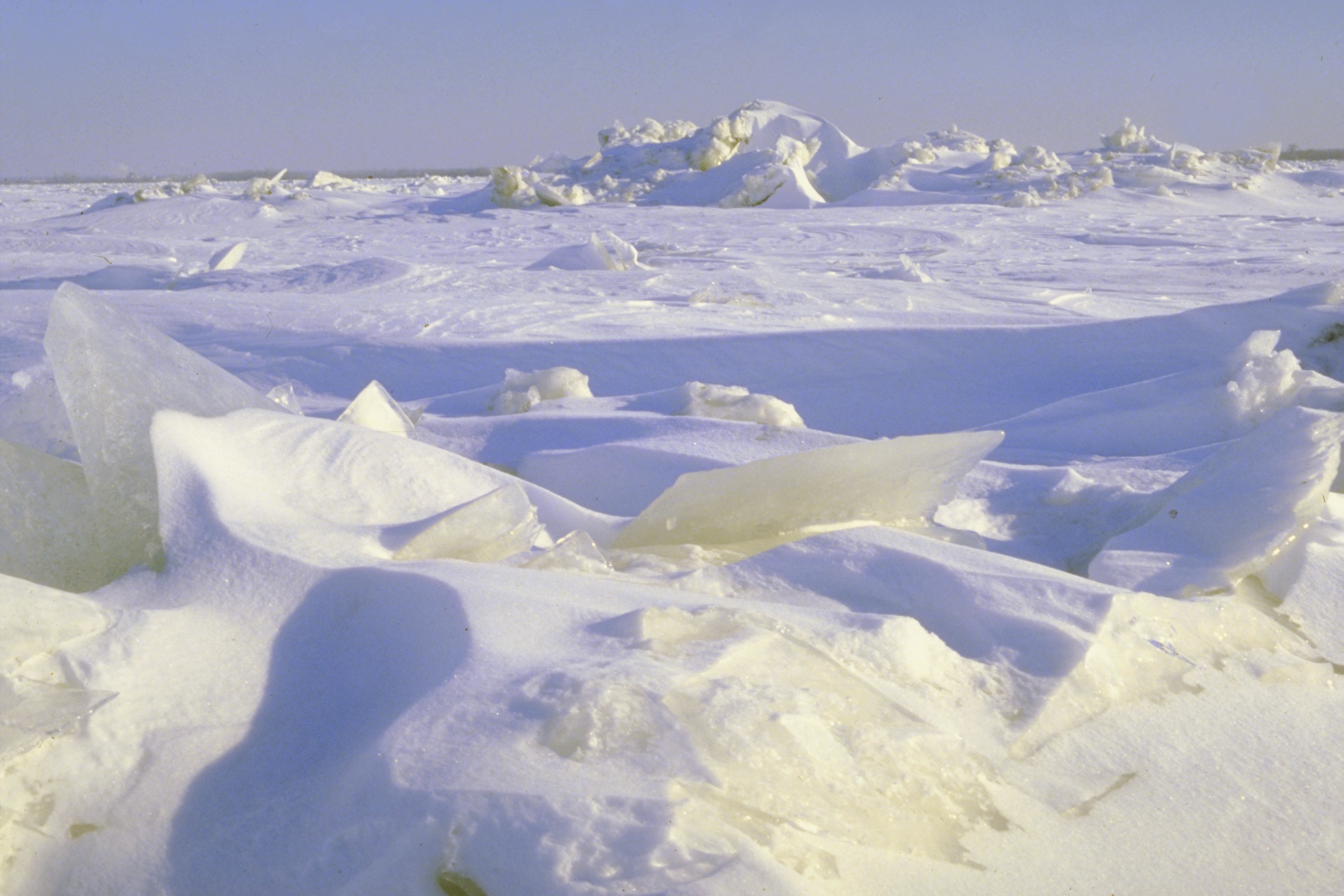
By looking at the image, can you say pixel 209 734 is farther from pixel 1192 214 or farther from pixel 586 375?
pixel 1192 214

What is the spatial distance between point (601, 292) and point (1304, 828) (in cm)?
383

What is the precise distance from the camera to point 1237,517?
1503 millimetres

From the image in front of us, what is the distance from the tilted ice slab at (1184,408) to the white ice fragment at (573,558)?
1470 mm

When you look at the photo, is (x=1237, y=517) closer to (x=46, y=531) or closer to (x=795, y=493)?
(x=795, y=493)

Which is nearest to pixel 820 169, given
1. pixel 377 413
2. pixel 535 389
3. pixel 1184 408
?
pixel 535 389

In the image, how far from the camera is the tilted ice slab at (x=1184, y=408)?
7.83 feet

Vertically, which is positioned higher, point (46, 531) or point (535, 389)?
point (46, 531)

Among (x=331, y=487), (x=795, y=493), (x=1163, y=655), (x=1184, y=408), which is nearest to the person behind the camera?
(x=1163, y=655)

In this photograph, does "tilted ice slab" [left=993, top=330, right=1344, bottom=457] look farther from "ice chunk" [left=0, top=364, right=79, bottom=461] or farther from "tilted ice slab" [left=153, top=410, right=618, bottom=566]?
"ice chunk" [left=0, top=364, right=79, bottom=461]

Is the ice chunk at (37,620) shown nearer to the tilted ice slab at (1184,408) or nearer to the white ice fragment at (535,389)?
the white ice fragment at (535,389)

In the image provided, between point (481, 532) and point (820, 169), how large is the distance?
1342 centimetres

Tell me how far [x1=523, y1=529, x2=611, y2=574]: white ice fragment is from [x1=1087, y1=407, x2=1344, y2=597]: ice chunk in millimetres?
745

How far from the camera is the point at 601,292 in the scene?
14.8 ft

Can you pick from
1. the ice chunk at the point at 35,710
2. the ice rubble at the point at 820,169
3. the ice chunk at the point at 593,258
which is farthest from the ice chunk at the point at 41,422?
the ice rubble at the point at 820,169
